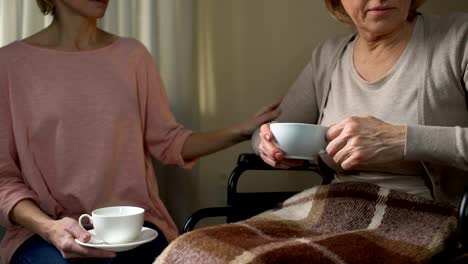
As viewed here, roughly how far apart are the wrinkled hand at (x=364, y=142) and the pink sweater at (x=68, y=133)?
0.60m

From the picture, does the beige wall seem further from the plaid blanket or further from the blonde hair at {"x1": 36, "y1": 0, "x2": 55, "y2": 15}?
the plaid blanket

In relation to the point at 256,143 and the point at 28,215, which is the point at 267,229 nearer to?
the point at 256,143

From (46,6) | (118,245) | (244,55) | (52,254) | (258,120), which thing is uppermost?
(46,6)

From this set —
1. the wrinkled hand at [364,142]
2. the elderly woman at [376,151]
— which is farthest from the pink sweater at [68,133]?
the wrinkled hand at [364,142]

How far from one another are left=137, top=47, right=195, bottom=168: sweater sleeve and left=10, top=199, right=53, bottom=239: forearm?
1.15ft

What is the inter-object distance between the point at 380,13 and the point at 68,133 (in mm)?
793

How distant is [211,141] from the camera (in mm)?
1370

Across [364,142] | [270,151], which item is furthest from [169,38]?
[364,142]

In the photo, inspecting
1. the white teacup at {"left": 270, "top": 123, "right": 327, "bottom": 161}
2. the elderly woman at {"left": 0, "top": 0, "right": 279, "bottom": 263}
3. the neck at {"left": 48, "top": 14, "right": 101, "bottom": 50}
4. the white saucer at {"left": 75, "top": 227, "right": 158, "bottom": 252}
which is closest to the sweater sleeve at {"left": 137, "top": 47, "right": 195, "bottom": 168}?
the elderly woman at {"left": 0, "top": 0, "right": 279, "bottom": 263}

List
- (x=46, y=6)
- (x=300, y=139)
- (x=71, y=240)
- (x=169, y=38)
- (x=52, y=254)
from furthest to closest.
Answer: (x=169, y=38), (x=46, y=6), (x=52, y=254), (x=71, y=240), (x=300, y=139)

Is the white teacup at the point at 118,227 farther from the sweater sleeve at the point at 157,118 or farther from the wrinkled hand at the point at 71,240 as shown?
the sweater sleeve at the point at 157,118

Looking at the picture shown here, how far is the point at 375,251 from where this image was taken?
0.84 m

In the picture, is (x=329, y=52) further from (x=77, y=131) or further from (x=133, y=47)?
(x=77, y=131)

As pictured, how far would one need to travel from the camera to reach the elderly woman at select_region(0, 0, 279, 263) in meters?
1.26
